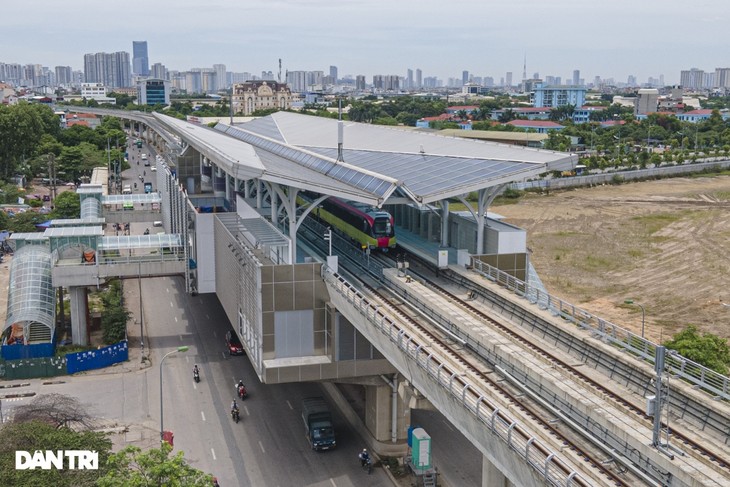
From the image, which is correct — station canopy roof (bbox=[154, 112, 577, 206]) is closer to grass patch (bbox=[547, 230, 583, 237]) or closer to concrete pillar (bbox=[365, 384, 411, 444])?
concrete pillar (bbox=[365, 384, 411, 444])

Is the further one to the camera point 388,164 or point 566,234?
point 566,234

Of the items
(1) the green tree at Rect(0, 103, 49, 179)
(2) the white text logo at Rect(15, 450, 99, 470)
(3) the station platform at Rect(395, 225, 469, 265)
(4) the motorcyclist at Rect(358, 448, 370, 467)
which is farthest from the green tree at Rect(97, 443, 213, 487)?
(1) the green tree at Rect(0, 103, 49, 179)

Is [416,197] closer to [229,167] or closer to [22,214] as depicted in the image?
[229,167]

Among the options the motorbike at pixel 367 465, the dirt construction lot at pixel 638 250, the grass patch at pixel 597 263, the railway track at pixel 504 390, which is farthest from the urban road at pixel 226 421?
the grass patch at pixel 597 263

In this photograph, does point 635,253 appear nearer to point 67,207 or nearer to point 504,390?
point 504,390

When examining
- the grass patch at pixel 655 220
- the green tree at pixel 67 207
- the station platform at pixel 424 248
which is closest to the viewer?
the station platform at pixel 424 248

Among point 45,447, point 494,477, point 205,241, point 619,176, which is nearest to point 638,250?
point 205,241

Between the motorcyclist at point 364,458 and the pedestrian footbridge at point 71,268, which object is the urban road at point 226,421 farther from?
the pedestrian footbridge at point 71,268
